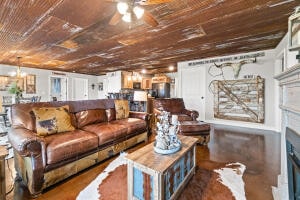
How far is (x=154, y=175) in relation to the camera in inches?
50.0

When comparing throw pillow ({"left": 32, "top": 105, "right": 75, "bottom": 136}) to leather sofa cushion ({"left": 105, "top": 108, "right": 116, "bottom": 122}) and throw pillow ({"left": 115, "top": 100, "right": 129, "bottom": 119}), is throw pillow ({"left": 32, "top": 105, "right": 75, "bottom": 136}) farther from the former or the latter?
throw pillow ({"left": 115, "top": 100, "right": 129, "bottom": 119})

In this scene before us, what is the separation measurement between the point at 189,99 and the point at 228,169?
3.91m

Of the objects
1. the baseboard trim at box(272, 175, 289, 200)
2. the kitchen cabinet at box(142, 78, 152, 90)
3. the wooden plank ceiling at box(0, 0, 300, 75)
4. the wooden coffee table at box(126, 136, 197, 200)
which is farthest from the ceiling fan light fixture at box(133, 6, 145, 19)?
the kitchen cabinet at box(142, 78, 152, 90)

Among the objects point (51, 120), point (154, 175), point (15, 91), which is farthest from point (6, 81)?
point (154, 175)

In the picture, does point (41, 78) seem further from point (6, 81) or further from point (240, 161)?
point (240, 161)

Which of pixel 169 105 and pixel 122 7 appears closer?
pixel 122 7

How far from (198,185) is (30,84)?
7.99 meters

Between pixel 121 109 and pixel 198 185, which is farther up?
pixel 121 109

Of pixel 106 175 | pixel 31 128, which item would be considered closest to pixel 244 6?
pixel 106 175

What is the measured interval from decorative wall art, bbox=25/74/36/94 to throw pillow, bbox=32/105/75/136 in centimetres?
592

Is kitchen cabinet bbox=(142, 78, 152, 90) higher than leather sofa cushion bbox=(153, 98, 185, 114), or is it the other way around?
kitchen cabinet bbox=(142, 78, 152, 90)

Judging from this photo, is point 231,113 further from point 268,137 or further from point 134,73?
point 134,73

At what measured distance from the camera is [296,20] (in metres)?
1.48

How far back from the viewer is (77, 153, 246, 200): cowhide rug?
5.37ft
